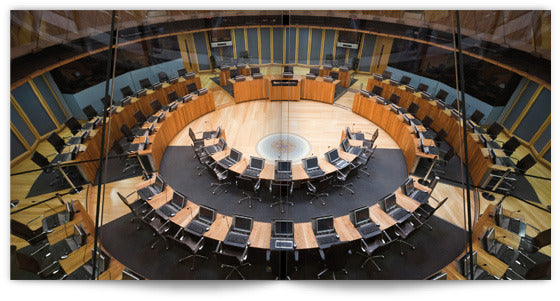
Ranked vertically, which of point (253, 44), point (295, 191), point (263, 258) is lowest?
point (295, 191)

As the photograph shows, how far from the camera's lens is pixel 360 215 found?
5.12 metres

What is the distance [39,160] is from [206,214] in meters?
4.56

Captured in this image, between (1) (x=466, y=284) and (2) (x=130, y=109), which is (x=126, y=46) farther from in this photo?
(1) (x=466, y=284)

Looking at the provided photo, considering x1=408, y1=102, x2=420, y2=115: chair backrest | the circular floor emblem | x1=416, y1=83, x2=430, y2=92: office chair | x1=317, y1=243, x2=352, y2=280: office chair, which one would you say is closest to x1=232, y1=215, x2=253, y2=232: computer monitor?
x1=317, y1=243, x2=352, y2=280: office chair

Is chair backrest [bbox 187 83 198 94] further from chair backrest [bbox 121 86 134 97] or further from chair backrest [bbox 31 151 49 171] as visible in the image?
chair backrest [bbox 31 151 49 171]

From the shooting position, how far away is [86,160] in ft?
23.0

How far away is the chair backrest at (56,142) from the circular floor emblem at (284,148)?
5334mm

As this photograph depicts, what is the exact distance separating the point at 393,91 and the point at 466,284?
7.82 meters

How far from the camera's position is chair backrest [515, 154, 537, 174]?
592cm

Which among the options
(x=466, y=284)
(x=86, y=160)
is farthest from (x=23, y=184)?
(x=466, y=284)

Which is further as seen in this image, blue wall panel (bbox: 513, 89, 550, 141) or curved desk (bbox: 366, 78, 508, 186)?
curved desk (bbox: 366, 78, 508, 186)

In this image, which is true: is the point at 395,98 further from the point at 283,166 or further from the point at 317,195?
the point at 283,166

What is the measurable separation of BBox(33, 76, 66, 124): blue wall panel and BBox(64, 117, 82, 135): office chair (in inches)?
18.8

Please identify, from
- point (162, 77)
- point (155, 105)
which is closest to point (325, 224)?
point (155, 105)
